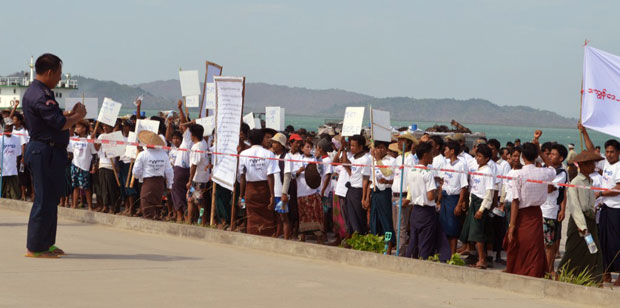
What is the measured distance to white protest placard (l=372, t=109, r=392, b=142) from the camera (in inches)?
459

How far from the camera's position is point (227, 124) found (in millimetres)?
12766

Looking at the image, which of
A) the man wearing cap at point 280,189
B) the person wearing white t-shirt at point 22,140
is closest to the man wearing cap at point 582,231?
the man wearing cap at point 280,189

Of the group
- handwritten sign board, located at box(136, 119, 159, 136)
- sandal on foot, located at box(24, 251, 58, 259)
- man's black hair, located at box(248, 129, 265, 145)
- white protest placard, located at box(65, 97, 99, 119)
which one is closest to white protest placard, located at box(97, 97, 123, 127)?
handwritten sign board, located at box(136, 119, 159, 136)

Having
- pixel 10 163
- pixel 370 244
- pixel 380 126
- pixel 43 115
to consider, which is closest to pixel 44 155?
pixel 43 115

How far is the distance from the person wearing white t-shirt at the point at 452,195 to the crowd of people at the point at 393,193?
1 cm

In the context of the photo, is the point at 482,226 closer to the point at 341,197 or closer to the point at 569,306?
the point at 341,197

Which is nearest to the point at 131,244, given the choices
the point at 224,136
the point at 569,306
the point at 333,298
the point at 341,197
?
the point at 224,136

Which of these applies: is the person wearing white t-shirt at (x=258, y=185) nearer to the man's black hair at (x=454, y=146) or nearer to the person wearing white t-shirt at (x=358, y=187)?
the person wearing white t-shirt at (x=358, y=187)

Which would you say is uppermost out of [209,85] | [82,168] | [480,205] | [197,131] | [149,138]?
[209,85]

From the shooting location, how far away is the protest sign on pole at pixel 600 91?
1048 centimetres

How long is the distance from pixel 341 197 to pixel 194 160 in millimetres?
2363

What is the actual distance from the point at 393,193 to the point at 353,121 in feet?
7.27

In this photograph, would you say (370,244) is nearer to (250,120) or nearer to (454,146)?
(454,146)

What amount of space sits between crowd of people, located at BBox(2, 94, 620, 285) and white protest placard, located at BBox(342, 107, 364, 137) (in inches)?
14.9
